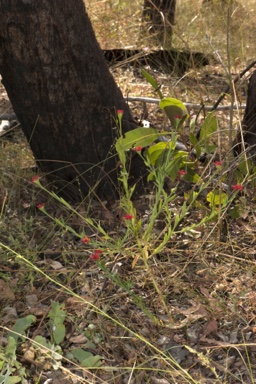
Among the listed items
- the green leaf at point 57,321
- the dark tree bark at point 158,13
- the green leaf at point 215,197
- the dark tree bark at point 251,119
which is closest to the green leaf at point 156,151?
the green leaf at point 215,197

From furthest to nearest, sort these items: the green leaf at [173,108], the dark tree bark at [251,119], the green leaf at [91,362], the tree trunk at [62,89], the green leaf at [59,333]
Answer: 1. the dark tree bark at [251,119]
2. the green leaf at [173,108]
3. the tree trunk at [62,89]
4. the green leaf at [59,333]
5. the green leaf at [91,362]

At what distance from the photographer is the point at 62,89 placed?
3.13 m

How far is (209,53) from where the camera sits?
4.96 metres

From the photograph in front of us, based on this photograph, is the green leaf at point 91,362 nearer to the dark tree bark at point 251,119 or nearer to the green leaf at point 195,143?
the green leaf at point 195,143

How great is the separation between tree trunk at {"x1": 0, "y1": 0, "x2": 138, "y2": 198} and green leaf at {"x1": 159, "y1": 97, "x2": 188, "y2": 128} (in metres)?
0.27

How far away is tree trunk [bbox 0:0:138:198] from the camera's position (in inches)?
119

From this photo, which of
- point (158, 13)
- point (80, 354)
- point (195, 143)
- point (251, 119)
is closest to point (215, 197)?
point (195, 143)

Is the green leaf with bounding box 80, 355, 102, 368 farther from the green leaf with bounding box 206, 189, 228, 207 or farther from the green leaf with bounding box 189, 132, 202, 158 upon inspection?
the green leaf with bounding box 189, 132, 202, 158

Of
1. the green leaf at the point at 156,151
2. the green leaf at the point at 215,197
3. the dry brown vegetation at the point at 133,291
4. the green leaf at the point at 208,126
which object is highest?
the green leaf at the point at 208,126

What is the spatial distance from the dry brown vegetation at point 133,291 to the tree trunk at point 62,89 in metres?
0.17

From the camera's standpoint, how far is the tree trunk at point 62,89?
303 cm

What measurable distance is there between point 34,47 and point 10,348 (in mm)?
1293

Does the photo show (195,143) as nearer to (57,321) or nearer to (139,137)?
(139,137)

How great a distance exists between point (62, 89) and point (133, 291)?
0.96 meters
